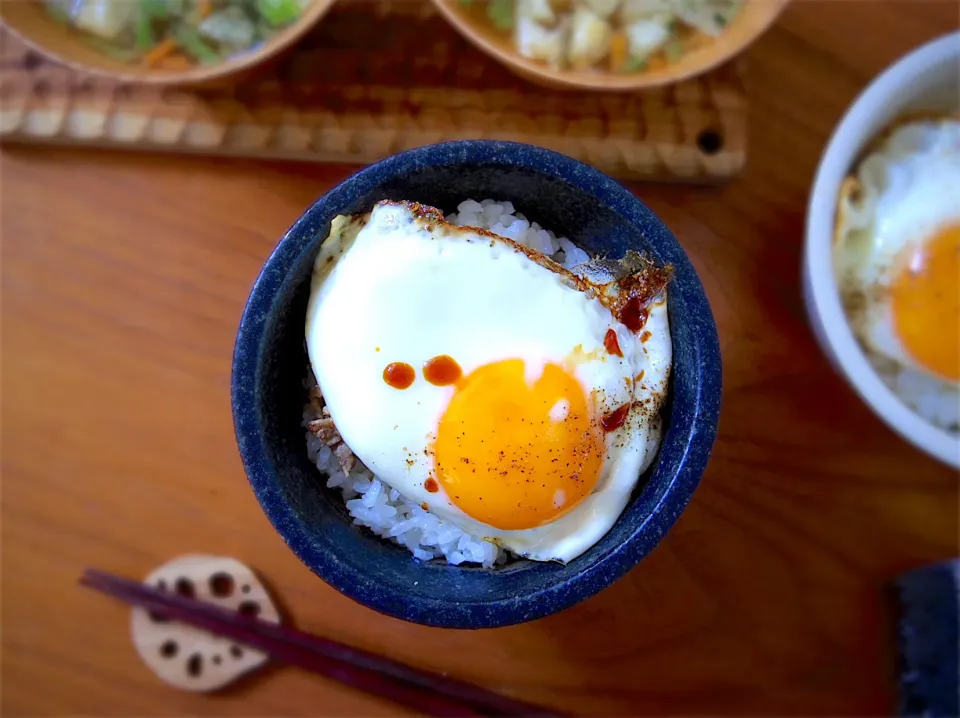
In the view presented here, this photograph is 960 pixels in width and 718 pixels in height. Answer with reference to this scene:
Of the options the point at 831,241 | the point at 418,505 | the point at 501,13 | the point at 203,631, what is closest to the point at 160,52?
the point at 501,13

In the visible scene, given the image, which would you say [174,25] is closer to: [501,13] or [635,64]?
[501,13]

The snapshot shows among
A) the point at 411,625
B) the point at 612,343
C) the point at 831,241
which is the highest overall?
the point at 831,241

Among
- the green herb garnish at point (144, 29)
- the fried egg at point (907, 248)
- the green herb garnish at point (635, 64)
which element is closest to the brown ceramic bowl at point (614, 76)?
the green herb garnish at point (635, 64)

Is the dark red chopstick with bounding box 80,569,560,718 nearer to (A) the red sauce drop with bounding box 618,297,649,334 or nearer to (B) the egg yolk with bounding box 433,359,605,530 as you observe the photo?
(B) the egg yolk with bounding box 433,359,605,530

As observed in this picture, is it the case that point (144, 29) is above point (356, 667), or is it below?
above

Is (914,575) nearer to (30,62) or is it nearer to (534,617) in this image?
(534,617)

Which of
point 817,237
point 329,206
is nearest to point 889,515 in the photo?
point 817,237

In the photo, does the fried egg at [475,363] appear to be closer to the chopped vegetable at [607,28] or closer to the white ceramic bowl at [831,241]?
the white ceramic bowl at [831,241]
